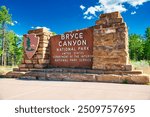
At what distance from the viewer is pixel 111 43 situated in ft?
23.2

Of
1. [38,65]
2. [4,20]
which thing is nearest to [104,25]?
[38,65]

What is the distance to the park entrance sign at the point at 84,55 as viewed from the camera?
6797 millimetres

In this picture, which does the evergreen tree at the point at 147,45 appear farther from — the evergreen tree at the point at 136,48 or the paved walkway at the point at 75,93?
the paved walkway at the point at 75,93

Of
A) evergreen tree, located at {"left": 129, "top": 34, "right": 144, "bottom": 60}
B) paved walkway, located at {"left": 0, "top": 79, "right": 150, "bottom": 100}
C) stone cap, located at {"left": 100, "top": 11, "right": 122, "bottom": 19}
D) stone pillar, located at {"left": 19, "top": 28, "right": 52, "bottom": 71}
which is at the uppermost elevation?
evergreen tree, located at {"left": 129, "top": 34, "right": 144, "bottom": 60}

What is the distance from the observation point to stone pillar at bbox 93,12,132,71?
22.5 feet

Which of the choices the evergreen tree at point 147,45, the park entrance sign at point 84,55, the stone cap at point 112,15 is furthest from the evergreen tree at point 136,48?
the stone cap at point 112,15

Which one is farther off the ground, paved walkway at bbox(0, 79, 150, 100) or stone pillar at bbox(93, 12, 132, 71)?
stone pillar at bbox(93, 12, 132, 71)

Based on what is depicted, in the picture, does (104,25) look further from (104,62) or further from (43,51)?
(43,51)

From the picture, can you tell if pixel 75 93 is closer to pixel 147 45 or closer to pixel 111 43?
pixel 111 43

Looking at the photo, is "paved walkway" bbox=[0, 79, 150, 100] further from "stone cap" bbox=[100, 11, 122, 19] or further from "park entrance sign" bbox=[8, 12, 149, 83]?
"stone cap" bbox=[100, 11, 122, 19]

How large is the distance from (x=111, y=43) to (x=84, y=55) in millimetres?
1272

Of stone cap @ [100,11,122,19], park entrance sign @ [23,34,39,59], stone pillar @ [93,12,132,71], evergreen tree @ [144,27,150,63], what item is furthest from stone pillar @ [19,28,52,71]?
evergreen tree @ [144,27,150,63]

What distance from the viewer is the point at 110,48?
23.2 feet

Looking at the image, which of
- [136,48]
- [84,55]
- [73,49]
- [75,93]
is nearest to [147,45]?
[136,48]
